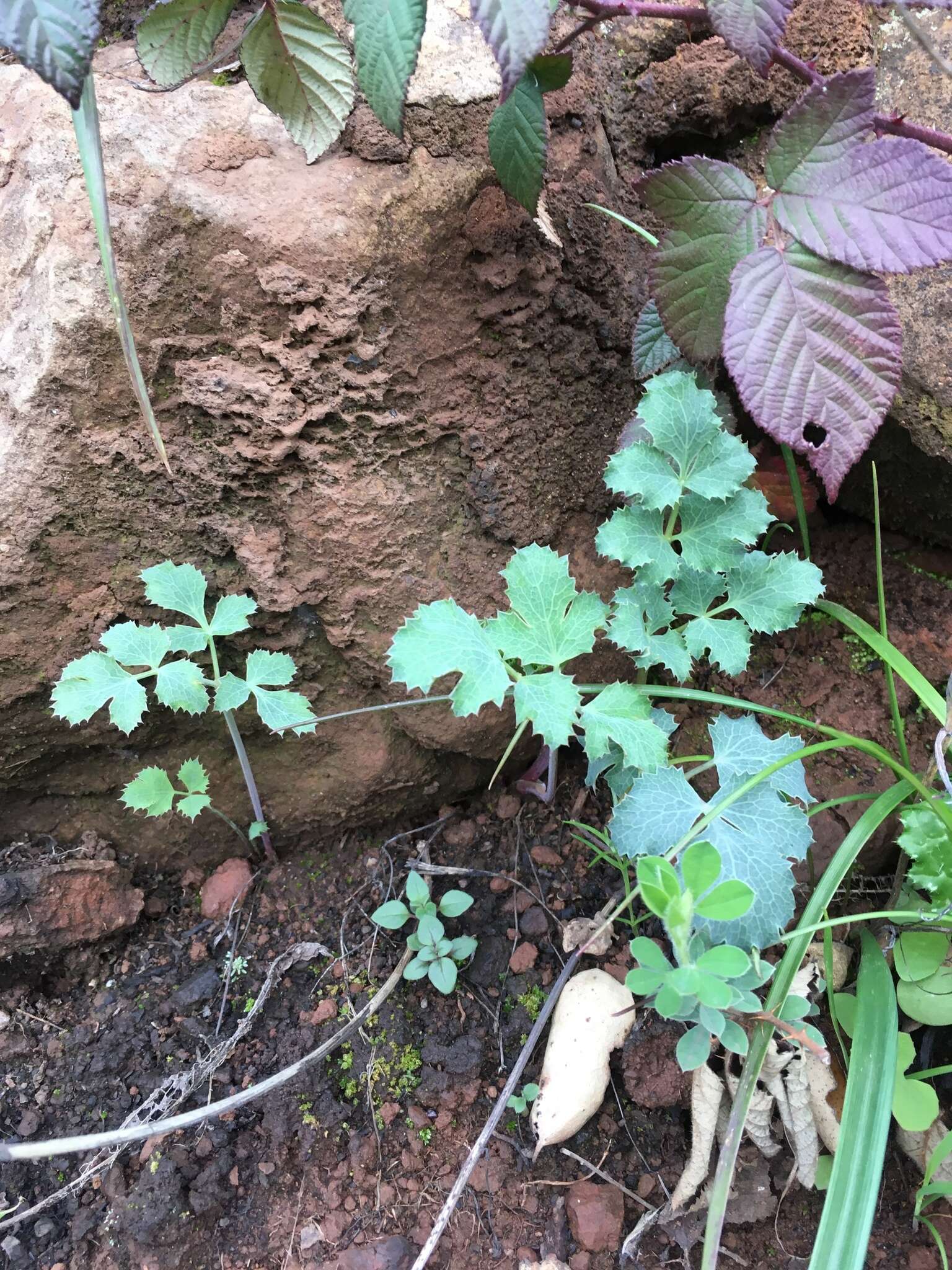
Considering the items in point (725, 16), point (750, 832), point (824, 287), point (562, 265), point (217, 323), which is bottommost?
point (750, 832)

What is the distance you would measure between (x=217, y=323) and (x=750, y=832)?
119cm

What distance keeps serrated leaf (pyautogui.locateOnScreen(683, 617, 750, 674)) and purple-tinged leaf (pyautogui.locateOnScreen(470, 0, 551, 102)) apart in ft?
2.85

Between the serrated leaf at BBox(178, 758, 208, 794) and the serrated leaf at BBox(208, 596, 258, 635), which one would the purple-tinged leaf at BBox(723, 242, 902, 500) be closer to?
the serrated leaf at BBox(208, 596, 258, 635)

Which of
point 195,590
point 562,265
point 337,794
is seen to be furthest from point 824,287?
point 337,794

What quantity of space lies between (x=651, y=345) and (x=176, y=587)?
0.93 metres

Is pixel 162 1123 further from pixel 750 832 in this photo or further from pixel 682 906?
pixel 750 832

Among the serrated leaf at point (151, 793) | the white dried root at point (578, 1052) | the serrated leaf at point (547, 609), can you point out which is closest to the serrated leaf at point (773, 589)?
the serrated leaf at point (547, 609)

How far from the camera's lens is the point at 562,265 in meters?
1.51

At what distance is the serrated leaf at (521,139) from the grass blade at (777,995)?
1.13 metres

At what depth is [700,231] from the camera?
4.17 feet

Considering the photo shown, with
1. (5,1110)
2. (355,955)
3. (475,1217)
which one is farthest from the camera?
(355,955)

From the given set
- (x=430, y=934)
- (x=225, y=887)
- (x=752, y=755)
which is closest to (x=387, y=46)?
(x=752, y=755)

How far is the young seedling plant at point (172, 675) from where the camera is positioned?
4.50ft

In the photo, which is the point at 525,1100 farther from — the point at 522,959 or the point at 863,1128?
the point at 863,1128
